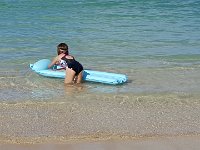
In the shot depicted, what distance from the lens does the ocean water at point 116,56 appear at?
6.71m

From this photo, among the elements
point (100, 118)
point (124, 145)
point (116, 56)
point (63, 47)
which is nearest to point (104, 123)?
point (100, 118)

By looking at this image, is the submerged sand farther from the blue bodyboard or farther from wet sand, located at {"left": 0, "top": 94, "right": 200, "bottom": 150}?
the blue bodyboard

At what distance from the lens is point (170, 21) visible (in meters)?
17.2

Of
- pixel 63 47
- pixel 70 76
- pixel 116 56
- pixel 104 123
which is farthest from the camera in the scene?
pixel 116 56

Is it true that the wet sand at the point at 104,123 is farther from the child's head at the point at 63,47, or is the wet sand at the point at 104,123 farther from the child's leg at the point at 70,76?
the child's head at the point at 63,47

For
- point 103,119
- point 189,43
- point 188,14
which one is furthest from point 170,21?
point 103,119

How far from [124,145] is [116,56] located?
18.8ft

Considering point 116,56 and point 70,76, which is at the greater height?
point 70,76

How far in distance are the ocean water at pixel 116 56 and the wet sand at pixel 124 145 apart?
1.09ft

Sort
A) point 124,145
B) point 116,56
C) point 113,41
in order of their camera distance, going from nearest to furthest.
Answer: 1. point 124,145
2. point 116,56
3. point 113,41

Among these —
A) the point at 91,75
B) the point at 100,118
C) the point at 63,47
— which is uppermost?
the point at 63,47

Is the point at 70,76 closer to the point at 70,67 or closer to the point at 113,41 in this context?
the point at 70,67

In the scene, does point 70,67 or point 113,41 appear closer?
point 70,67

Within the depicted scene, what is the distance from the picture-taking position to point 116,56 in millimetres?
10555
